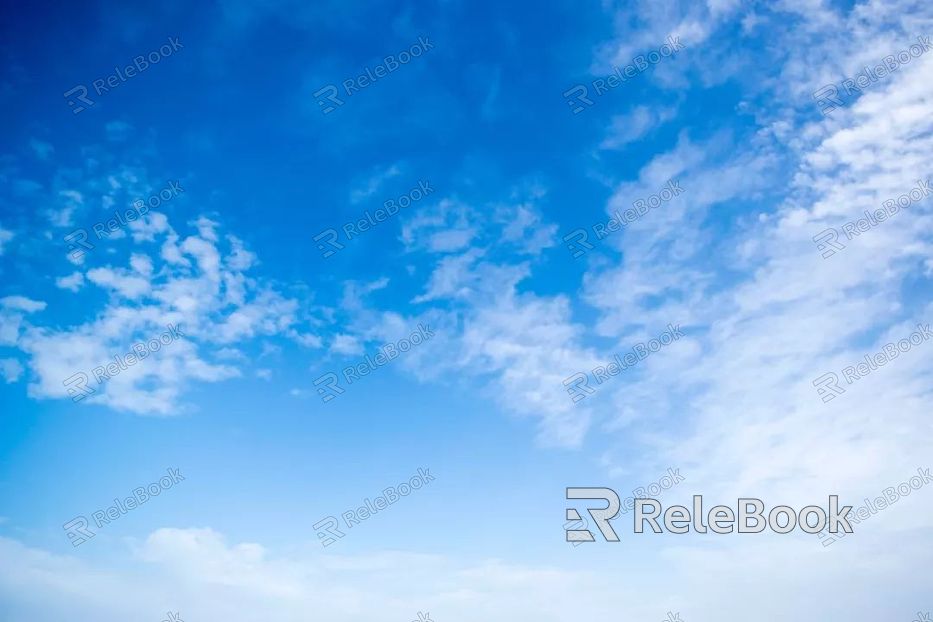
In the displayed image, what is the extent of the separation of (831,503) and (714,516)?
22.5ft

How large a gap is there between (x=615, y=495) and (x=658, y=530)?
289 centimetres

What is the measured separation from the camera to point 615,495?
121 feet

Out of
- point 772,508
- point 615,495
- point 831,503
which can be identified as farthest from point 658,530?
point 831,503

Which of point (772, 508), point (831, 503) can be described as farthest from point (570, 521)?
point (831, 503)

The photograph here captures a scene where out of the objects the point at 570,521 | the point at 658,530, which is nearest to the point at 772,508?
the point at 658,530

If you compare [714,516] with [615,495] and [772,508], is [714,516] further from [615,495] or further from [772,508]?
[615,495]

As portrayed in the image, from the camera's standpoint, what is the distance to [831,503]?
121ft

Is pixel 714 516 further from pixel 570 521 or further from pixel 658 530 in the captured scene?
pixel 570 521

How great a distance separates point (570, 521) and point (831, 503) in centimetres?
1456

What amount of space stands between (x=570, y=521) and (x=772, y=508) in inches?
429

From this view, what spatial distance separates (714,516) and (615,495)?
211 inches

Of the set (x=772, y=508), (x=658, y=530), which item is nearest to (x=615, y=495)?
(x=658, y=530)

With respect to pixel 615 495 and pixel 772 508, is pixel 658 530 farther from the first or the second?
pixel 772 508

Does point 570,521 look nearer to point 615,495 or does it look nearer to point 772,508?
point 615,495
